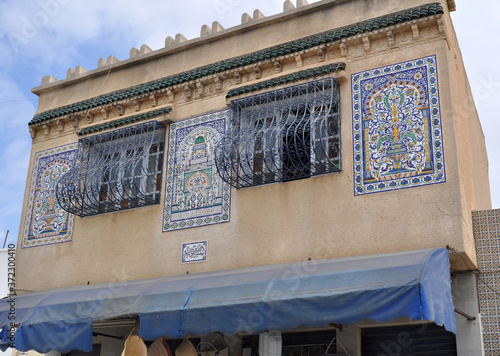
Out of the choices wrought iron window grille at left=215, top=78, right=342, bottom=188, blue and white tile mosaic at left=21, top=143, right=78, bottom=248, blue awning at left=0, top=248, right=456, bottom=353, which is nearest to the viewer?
blue awning at left=0, top=248, right=456, bottom=353

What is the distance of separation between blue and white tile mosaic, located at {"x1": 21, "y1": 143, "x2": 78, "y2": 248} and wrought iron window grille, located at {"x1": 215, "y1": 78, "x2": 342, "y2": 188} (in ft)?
10.8

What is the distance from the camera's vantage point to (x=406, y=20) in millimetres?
8812

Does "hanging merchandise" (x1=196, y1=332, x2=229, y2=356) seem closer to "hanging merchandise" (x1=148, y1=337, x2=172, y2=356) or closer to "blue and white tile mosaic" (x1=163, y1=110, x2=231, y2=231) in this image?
"hanging merchandise" (x1=148, y1=337, x2=172, y2=356)

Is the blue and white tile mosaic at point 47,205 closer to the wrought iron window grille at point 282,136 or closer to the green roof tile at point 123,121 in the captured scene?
the green roof tile at point 123,121

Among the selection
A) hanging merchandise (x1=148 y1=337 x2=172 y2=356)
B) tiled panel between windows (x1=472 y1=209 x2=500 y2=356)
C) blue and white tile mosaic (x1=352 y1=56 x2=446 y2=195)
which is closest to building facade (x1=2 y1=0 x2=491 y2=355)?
blue and white tile mosaic (x1=352 y1=56 x2=446 y2=195)

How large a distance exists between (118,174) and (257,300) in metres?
4.20

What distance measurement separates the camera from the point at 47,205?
1149 centimetres

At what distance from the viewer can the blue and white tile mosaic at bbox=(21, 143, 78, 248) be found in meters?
11.2

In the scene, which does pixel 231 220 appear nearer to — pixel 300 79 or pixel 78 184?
pixel 300 79

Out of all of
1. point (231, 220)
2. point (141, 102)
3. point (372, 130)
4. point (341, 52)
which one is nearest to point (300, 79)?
point (341, 52)

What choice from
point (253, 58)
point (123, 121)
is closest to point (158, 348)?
point (123, 121)

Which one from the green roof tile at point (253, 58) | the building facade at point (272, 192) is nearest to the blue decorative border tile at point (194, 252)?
the building facade at point (272, 192)

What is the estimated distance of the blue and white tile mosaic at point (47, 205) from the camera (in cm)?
1120

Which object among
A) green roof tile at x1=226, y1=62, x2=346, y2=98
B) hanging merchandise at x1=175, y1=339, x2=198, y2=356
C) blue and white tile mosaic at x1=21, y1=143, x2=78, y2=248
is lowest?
hanging merchandise at x1=175, y1=339, x2=198, y2=356
